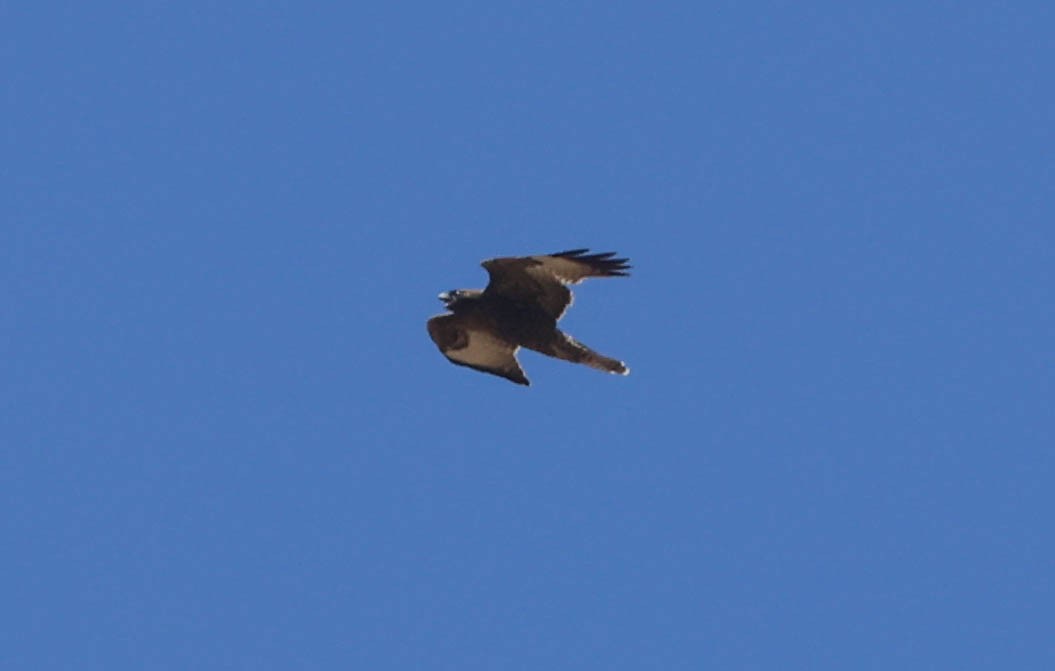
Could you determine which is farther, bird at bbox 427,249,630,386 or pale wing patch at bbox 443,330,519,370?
pale wing patch at bbox 443,330,519,370

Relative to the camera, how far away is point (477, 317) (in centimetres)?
2109

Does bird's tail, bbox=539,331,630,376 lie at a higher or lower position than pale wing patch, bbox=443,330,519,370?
lower

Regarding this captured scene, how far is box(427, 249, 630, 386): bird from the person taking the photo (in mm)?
20594

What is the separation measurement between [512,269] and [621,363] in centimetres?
126

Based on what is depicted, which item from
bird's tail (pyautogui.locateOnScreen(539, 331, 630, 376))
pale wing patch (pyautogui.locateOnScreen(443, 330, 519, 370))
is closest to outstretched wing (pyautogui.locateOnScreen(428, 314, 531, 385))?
pale wing patch (pyautogui.locateOnScreen(443, 330, 519, 370))

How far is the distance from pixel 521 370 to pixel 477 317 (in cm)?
99

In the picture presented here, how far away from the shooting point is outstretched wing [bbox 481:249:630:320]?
20.5 m

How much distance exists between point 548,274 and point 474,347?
1262mm

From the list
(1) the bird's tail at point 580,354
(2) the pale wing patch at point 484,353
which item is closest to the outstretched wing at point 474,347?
(2) the pale wing patch at point 484,353

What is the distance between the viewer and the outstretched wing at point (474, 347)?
2133 centimetres

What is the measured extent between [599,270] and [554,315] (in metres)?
0.57

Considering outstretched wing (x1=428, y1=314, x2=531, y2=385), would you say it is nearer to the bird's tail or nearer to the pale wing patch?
the pale wing patch

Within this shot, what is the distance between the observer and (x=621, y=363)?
20.9 m

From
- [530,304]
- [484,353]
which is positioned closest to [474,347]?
[484,353]
